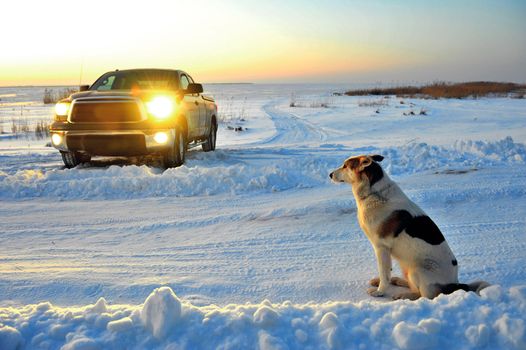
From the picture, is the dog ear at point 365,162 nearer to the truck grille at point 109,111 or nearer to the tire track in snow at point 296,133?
the truck grille at point 109,111

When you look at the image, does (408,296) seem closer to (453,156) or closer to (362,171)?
(362,171)

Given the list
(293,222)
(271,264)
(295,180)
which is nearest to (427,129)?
(295,180)

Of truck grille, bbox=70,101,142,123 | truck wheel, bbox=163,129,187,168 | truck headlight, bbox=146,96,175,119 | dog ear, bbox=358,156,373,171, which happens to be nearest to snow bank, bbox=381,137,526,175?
truck wheel, bbox=163,129,187,168

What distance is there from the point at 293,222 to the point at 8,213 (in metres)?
3.99

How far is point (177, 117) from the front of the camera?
9.05 m

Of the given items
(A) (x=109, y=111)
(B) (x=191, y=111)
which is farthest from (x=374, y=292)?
(B) (x=191, y=111)

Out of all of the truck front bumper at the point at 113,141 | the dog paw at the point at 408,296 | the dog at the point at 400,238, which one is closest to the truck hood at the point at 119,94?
the truck front bumper at the point at 113,141

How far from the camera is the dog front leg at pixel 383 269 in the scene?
3514mm

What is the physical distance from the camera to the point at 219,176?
756cm

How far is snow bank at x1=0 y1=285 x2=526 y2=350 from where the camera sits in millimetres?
2633

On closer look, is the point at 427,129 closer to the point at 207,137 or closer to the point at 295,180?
the point at 207,137

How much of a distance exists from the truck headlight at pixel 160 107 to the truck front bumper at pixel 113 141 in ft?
1.21

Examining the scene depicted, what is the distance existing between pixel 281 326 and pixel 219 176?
195 inches

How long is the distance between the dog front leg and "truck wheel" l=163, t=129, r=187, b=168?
5.93 m
